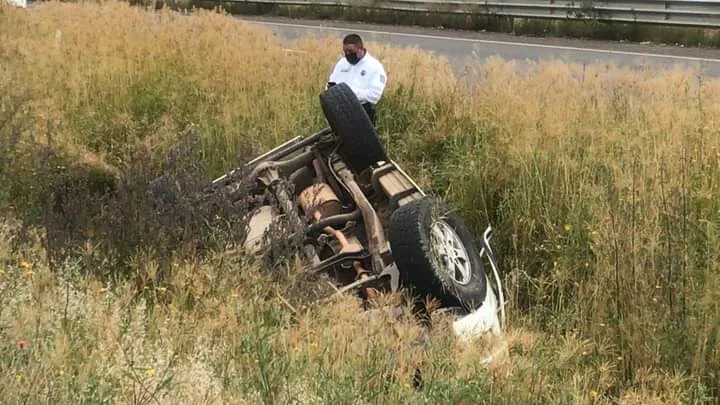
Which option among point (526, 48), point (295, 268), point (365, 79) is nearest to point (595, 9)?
point (526, 48)

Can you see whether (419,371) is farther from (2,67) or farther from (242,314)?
(2,67)

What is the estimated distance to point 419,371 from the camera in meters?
3.55

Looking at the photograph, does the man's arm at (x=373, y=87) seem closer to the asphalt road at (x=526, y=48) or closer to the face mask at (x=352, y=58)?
the face mask at (x=352, y=58)

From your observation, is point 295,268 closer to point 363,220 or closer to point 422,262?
point 422,262

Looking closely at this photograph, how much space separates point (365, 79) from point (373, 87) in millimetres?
124

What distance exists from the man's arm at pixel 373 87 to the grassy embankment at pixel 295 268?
0.54 metres

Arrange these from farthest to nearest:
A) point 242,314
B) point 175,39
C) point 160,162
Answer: point 175,39 < point 160,162 < point 242,314

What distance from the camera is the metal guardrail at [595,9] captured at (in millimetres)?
16328

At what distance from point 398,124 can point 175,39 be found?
145 inches

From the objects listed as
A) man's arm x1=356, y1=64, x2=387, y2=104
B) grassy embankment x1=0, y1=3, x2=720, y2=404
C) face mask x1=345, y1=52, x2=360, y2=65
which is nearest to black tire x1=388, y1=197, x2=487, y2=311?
grassy embankment x1=0, y1=3, x2=720, y2=404

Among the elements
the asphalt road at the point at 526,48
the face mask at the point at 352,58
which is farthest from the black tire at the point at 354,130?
the asphalt road at the point at 526,48

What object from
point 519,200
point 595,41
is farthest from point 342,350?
point 595,41

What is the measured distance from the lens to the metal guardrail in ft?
53.6

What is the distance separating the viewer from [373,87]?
8070 mm
